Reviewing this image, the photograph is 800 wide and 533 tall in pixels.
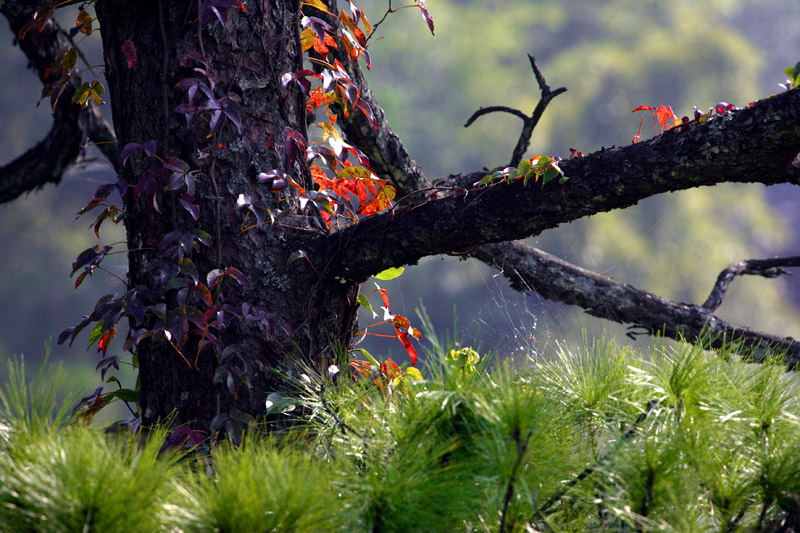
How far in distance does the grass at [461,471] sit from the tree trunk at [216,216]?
262 millimetres

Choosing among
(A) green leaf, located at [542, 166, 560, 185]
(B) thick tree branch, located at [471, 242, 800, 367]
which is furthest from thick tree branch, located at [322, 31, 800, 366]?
(A) green leaf, located at [542, 166, 560, 185]

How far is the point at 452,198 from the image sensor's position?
754mm

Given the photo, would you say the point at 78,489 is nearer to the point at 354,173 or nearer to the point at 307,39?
the point at 354,173

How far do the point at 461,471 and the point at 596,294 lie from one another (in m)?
0.85

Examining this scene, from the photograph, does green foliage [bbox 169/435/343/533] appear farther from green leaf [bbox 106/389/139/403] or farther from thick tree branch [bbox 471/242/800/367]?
thick tree branch [bbox 471/242/800/367]

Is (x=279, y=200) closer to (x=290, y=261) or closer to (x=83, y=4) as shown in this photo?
(x=290, y=261)

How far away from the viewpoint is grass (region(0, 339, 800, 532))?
40cm

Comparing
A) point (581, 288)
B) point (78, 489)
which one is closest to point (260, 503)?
point (78, 489)

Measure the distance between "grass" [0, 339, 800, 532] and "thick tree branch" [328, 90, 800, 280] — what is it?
0.20 m

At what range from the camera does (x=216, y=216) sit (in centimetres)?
80

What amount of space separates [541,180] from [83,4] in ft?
2.32

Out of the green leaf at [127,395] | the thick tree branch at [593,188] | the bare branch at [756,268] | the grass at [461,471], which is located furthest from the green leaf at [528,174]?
the bare branch at [756,268]

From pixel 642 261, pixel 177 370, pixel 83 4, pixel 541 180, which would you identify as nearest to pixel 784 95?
pixel 541 180

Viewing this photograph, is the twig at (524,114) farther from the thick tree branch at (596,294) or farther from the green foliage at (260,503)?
the green foliage at (260,503)
